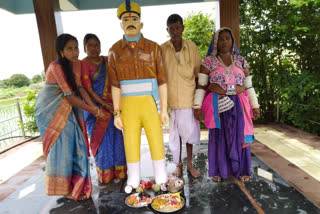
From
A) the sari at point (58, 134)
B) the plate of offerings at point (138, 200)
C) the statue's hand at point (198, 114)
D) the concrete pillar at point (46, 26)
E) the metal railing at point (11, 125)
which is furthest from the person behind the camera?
the metal railing at point (11, 125)

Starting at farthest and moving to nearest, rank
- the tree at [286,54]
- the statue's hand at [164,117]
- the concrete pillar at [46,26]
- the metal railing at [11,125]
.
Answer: the metal railing at [11,125] → the tree at [286,54] → the concrete pillar at [46,26] → the statue's hand at [164,117]

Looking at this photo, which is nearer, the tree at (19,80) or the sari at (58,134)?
the sari at (58,134)

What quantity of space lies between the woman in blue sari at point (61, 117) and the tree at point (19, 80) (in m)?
19.7

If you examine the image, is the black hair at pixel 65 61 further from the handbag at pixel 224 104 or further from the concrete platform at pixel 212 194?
the handbag at pixel 224 104

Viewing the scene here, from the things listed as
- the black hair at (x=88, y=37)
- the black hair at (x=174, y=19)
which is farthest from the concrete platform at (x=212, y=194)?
the black hair at (x=174, y=19)

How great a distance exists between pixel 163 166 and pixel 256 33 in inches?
163

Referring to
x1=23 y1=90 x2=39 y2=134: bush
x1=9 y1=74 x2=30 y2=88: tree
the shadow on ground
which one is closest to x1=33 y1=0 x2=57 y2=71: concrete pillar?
the shadow on ground

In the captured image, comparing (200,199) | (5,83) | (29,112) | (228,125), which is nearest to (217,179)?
(200,199)

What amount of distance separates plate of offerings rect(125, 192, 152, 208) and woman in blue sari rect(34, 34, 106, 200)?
52 cm

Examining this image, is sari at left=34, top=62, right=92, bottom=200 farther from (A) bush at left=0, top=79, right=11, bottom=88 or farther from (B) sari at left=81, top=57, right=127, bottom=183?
(A) bush at left=0, top=79, right=11, bottom=88

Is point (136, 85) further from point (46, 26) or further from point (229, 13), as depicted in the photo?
point (46, 26)

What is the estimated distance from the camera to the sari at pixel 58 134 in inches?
95.7

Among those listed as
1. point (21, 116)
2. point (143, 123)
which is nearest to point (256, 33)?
point (143, 123)

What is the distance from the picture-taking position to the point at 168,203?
2.29m
